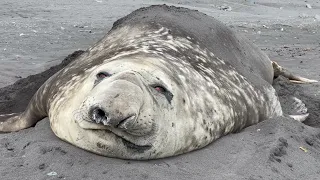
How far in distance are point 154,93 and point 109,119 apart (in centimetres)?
48

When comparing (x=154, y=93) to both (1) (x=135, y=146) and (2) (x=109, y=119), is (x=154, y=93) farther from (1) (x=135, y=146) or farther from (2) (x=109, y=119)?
(2) (x=109, y=119)

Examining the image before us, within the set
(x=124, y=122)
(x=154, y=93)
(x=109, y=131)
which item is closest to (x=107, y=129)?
(x=109, y=131)

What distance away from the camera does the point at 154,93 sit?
3039 mm

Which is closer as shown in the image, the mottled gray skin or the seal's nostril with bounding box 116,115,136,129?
the seal's nostril with bounding box 116,115,136,129

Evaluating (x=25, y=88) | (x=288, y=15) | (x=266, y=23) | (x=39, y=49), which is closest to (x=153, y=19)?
(x=25, y=88)

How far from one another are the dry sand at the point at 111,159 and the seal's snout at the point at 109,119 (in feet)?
0.88

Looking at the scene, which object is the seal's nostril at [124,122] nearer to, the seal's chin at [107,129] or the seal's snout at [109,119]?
the seal's snout at [109,119]

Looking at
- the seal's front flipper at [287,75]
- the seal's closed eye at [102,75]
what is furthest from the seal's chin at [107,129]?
the seal's front flipper at [287,75]

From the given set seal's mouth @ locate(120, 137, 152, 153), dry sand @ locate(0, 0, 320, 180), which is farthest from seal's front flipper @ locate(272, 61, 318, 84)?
seal's mouth @ locate(120, 137, 152, 153)

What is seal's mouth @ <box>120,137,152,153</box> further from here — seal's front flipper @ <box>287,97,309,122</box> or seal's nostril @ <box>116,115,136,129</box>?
seal's front flipper @ <box>287,97,309,122</box>

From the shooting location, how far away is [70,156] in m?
2.89

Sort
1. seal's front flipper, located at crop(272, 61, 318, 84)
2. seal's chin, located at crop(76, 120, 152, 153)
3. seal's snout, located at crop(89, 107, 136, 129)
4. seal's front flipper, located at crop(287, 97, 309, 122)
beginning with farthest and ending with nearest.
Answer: seal's front flipper, located at crop(272, 61, 318, 84) → seal's front flipper, located at crop(287, 97, 309, 122) → seal's chin, located at crop(76, 120, 152, 153) → seal's snout, located at crop(89, 107, 136, 129)

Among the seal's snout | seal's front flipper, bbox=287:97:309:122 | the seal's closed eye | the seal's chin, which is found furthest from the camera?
seal's front flipper, bbox=287:97:309:122

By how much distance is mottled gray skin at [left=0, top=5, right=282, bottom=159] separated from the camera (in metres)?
2.83
